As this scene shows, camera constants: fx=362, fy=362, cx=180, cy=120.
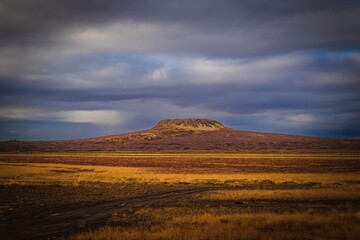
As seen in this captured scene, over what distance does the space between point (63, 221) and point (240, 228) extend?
8.55 m

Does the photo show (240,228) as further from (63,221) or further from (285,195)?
(285,195)

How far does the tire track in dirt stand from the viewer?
14.7 metres

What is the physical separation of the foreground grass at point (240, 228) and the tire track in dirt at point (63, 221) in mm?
1679

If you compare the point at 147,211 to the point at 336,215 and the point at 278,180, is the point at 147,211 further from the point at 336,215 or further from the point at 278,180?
the point at 278,180

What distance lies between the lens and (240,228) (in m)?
15.4

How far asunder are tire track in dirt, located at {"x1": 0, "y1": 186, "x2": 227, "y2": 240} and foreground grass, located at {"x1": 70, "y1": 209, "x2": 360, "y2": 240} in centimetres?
168

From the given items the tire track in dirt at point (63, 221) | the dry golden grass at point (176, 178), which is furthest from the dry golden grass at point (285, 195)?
the dry golden grass at point (176, 178)

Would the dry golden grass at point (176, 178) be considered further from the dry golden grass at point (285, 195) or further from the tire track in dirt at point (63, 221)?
the tire track in dirt at point (63, 221)

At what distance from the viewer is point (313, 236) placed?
13.9 meters

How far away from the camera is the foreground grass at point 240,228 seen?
1391 centimetres

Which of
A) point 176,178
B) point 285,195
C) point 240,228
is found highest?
point 240,228

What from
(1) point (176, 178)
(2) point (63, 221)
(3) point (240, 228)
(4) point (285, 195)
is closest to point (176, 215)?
(3) point (240, 228)

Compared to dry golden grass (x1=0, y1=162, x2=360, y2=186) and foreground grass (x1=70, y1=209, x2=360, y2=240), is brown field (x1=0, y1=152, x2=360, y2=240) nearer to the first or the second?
foreground grass (x1=70, y1=209, x2=360, y2=240)

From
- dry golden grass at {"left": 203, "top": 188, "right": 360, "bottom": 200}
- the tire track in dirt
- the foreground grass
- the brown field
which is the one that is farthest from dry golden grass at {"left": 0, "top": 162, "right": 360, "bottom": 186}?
the foreground grass
